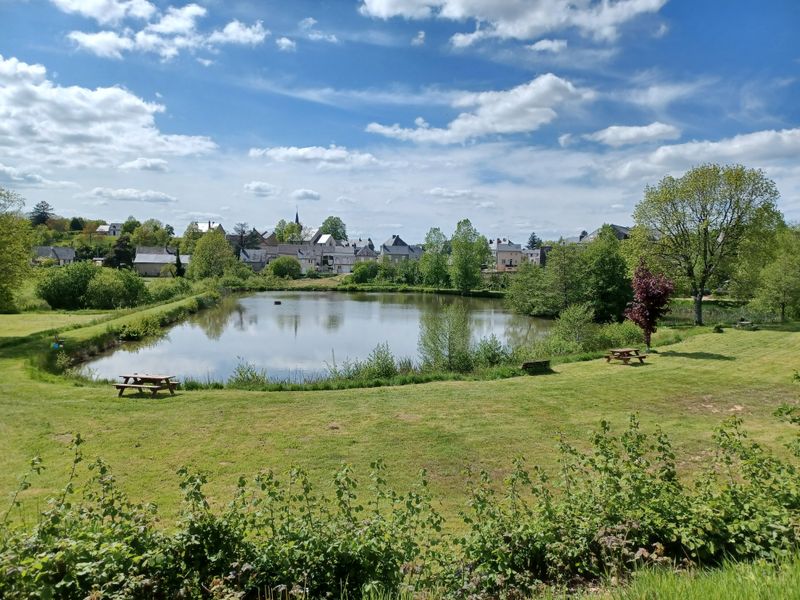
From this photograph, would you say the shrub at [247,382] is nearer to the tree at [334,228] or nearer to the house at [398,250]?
the house at [398,250]

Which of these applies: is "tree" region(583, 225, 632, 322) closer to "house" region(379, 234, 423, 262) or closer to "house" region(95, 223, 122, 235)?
"house" region(379, 234, 423, 262)

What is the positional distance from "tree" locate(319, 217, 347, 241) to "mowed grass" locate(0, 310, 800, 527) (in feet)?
420

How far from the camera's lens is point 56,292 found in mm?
40844

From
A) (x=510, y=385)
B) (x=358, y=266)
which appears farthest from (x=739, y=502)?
(x=358, y=266)

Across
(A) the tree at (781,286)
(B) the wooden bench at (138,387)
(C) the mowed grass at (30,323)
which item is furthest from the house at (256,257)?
(B) the wooden bench at (138,387)

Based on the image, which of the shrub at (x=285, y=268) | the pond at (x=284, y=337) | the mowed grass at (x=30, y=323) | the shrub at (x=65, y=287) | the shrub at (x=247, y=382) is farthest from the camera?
the shrub at (x=285, y=268)

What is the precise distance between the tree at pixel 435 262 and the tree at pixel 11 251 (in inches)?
2347

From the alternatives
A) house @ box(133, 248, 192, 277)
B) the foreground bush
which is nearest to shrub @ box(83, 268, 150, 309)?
the foreground bush

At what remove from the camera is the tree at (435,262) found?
78.4m

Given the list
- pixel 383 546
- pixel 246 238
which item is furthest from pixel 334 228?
pixel 383 546

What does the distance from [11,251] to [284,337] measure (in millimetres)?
14928

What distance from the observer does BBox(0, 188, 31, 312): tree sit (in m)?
22.5

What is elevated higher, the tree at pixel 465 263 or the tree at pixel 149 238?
the tree at pixel 149 238

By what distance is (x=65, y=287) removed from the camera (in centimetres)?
4103
